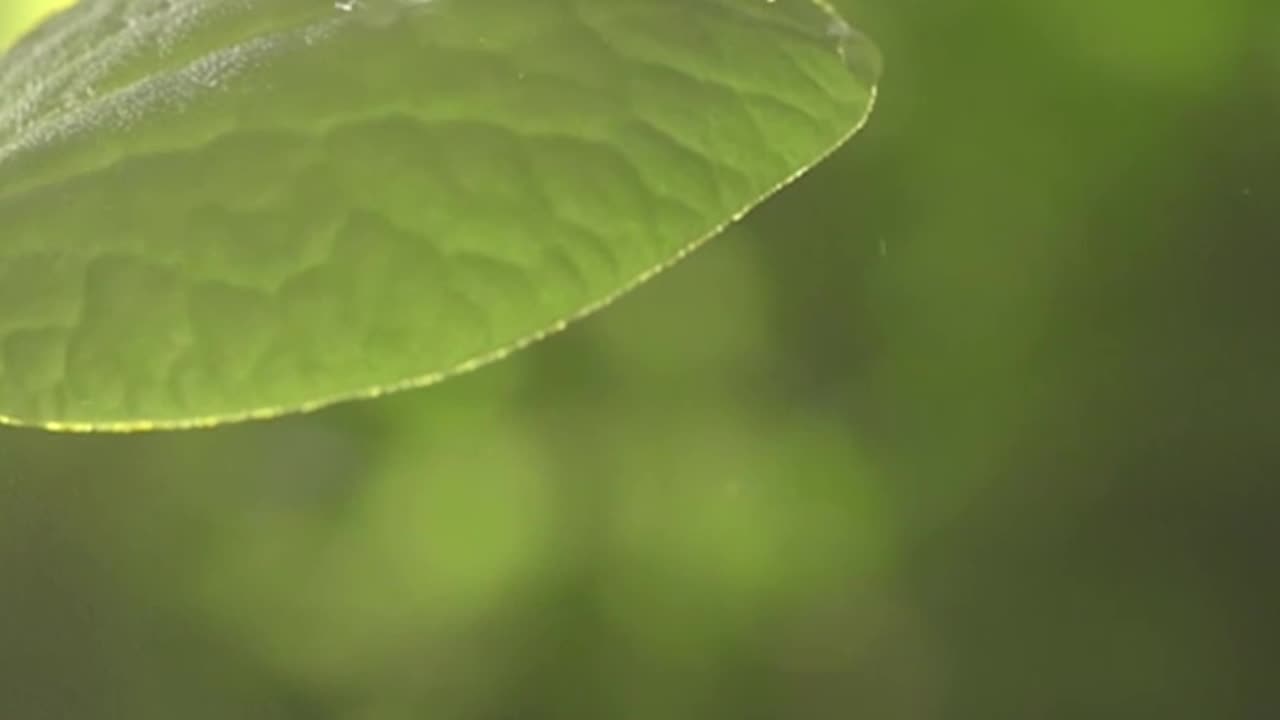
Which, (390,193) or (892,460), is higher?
(390,193)

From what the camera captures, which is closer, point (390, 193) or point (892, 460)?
point (390, 193)

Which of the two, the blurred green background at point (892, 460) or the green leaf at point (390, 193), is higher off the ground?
the green leaf at point (390, 193)

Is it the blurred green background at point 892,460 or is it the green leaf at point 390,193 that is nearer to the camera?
the green leaf at point 390,193

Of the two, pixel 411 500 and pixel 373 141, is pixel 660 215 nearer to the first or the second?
pixel 373 141
